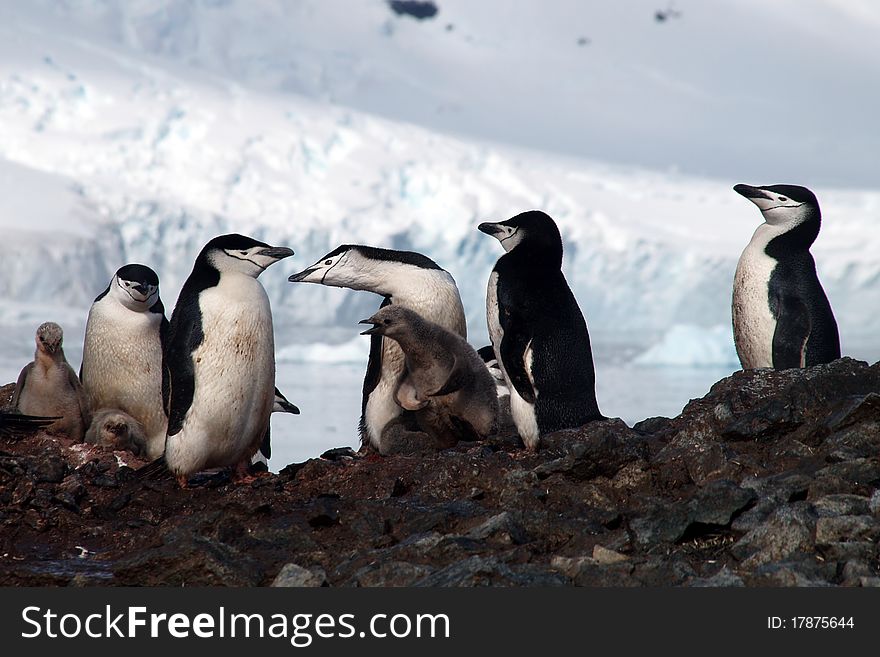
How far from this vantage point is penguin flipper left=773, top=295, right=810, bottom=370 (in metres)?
5.59

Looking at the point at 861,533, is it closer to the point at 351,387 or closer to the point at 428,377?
the point at 428,377

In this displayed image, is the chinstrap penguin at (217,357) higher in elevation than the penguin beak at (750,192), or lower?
lower

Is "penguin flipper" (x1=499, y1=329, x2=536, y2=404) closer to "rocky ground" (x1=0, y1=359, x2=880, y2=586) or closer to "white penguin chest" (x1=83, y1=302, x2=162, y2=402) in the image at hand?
"rocky ground" (x1=0, y1=359, x2=880, y2=586)

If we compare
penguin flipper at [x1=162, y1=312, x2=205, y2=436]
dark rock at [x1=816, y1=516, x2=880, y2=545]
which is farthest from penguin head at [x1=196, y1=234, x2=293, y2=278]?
dark rock at [x1=816, y1=516, x2=880, y2=545]

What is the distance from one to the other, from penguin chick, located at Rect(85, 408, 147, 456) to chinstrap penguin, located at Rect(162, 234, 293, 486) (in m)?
0.50

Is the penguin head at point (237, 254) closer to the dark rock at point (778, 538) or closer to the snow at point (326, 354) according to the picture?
the dark rock at point (778, 538)

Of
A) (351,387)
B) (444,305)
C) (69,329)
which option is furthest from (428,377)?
(69,329)

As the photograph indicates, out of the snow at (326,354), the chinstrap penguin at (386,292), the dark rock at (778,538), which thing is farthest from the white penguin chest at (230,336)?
the snow at (326,354)

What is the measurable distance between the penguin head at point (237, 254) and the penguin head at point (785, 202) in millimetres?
2719

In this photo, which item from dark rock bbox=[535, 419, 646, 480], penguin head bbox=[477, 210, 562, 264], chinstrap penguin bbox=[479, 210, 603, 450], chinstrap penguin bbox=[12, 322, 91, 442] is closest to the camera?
dark rock bbox=[535, 419, 646, 480]

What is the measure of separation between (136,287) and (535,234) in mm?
1790

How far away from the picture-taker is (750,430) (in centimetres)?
420

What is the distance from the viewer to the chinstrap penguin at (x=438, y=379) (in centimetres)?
484

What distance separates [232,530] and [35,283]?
24035mm
